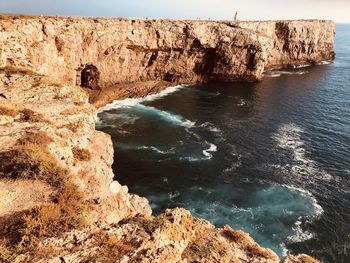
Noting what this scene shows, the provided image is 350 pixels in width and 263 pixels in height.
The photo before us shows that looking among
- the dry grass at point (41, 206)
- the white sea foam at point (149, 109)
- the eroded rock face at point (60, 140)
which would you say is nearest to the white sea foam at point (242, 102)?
the white sea foam at point (149, 109)

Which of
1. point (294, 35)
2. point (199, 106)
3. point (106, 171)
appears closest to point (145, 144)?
point (199, 106)

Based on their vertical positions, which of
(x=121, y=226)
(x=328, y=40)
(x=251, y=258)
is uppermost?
(x=328, y=40)

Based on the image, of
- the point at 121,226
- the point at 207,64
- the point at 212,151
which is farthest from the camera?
the point at 207,64

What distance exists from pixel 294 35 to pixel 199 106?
2827 inches

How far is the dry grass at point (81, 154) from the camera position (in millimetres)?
25719

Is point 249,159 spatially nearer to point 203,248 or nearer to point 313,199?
point 313,199

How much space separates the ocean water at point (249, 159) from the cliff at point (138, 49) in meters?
8.66

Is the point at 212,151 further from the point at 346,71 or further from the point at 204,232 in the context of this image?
the point at 346,71

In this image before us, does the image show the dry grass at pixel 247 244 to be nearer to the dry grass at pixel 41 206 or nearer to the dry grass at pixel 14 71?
the dry grass at pixel 41 206

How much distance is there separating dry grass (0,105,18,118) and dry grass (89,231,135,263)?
55.8 ft

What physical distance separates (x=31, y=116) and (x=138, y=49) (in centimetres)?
6492

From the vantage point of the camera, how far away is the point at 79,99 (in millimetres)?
34125

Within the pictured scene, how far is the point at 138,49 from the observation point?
89438 millimetres

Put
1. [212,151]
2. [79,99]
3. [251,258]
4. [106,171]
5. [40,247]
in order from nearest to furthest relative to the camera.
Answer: [40,247] → [251,258] → [106,171] → [79,99] → [212,151]
